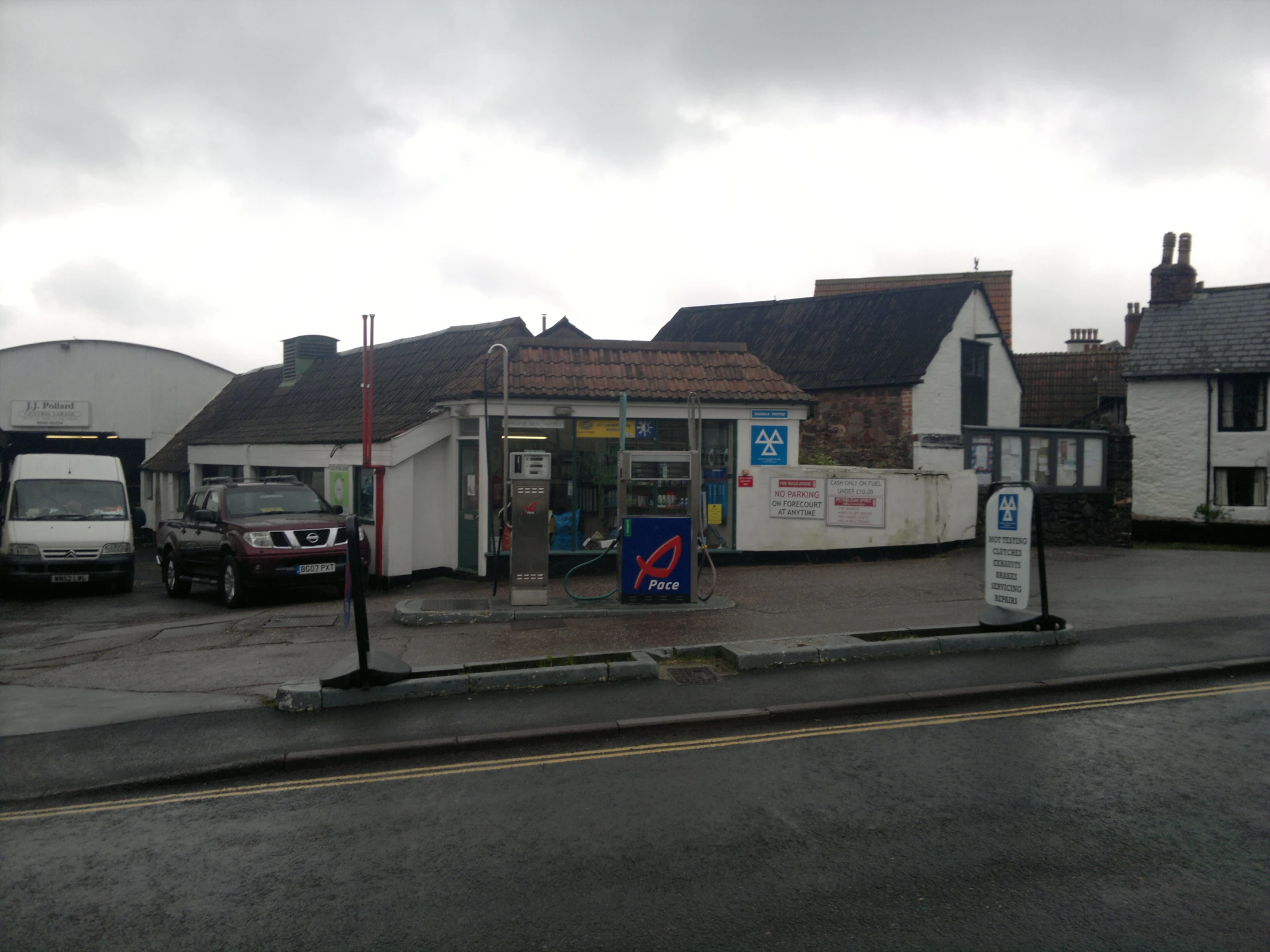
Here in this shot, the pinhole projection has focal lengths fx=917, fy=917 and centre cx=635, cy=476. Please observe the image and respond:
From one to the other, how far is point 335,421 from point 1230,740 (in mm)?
17281

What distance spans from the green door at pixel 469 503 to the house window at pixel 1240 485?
2469 cm

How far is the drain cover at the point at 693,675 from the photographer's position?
8180 millimetres

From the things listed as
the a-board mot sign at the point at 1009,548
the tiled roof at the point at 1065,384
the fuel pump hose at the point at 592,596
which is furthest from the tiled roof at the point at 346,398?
the tiled roof at the point at 1065,384

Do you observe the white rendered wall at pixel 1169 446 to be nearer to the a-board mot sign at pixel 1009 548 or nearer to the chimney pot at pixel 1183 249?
the chimney pot at pixel 1183 249

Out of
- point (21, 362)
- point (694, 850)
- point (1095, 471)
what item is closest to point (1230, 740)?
point (694, 850)

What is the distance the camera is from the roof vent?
2781cm

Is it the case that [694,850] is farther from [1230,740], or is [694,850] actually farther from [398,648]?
[398,648]

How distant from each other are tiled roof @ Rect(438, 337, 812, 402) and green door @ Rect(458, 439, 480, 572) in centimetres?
Result: 103

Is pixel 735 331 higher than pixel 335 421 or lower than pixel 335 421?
higher

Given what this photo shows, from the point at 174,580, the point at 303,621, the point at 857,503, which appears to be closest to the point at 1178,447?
the point at 857,503

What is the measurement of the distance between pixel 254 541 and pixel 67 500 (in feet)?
20.6

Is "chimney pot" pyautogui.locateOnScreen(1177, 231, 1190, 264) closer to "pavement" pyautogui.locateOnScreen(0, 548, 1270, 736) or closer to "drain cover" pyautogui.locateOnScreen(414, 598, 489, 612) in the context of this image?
"pavement" pyautogui.locateOnScreen(0, 548, 1270, 736)

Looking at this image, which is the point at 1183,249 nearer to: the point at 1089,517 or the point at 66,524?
the point at 1089,517

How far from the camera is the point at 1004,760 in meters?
5.98
